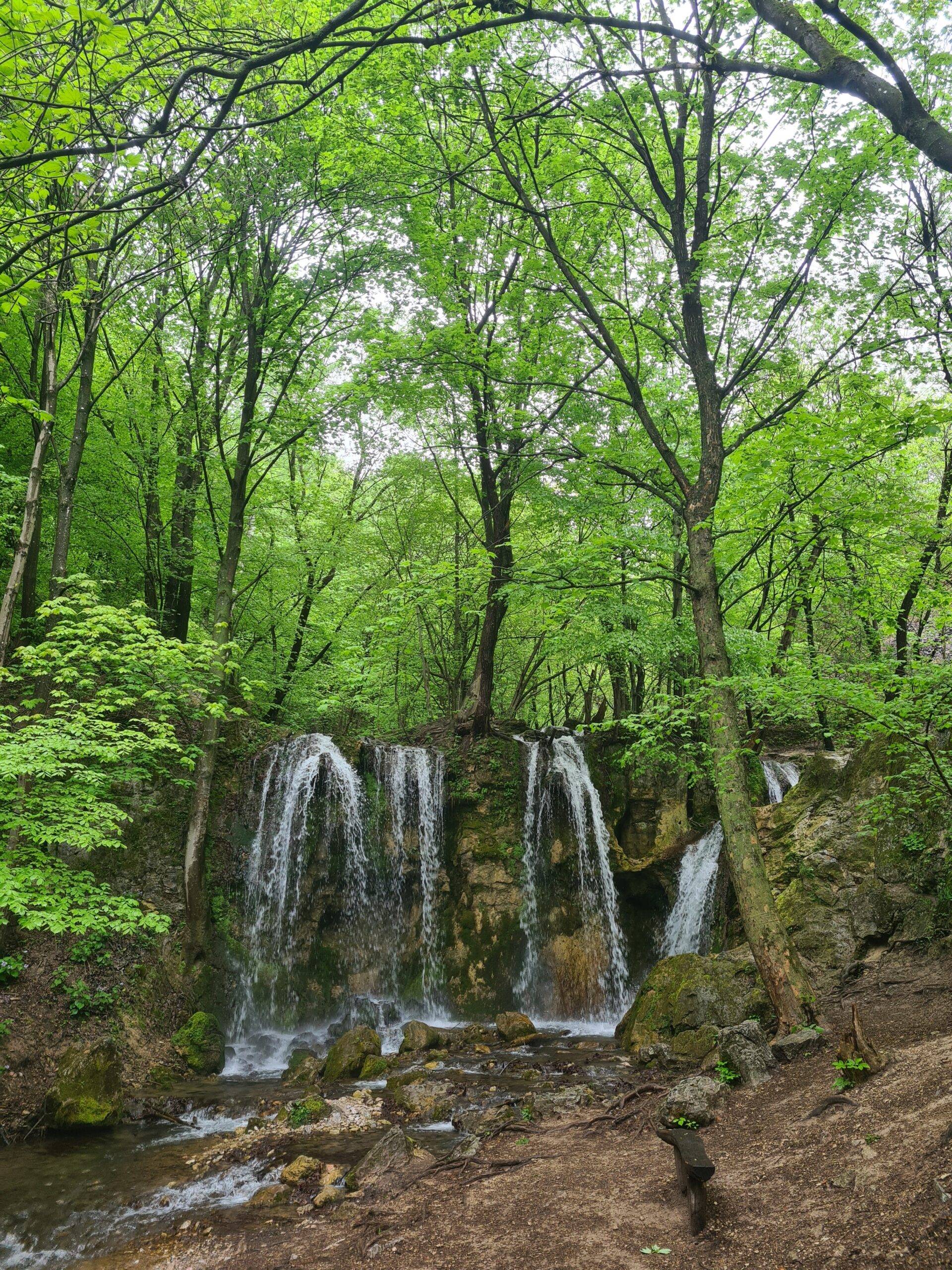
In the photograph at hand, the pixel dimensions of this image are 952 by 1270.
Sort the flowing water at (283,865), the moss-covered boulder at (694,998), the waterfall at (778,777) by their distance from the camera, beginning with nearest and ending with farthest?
the moss-covered boulder at (694,998) < the flowing water at (283,865) < the waterfall at (778,777)

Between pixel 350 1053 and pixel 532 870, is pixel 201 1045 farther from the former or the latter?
pixel 532 870

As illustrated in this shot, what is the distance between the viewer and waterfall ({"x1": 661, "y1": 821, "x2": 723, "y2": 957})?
1205 centimetres

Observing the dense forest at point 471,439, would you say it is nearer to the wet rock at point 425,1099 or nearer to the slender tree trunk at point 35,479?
the slender tree trunk at point 35,479

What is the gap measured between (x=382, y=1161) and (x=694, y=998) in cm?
435

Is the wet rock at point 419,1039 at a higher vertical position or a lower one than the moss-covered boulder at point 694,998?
lower

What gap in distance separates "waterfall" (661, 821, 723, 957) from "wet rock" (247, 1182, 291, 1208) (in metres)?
7.89

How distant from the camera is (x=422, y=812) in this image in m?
13.6

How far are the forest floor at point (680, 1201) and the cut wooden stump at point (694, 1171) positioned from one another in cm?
7

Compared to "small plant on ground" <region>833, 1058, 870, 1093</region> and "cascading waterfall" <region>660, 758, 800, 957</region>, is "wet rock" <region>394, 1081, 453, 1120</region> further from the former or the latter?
"cascading waterfall" <region>660, 758, 800, 957</region>

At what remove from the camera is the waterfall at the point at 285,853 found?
1128 cm

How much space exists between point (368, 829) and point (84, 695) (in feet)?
17.9

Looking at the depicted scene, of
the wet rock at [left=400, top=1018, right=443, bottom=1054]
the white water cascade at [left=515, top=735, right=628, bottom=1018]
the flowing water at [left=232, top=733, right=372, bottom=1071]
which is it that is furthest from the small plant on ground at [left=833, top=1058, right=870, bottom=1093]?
the flowing water at [left=232, top=733, right=372, bottom=1071]

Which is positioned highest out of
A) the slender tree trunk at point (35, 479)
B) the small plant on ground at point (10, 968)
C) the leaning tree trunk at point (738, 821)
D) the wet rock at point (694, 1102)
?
the slender tree trunk at point (35, 479)

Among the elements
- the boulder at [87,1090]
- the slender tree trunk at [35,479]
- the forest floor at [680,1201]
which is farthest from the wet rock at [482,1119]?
the slender tree trunk at [35,479]
